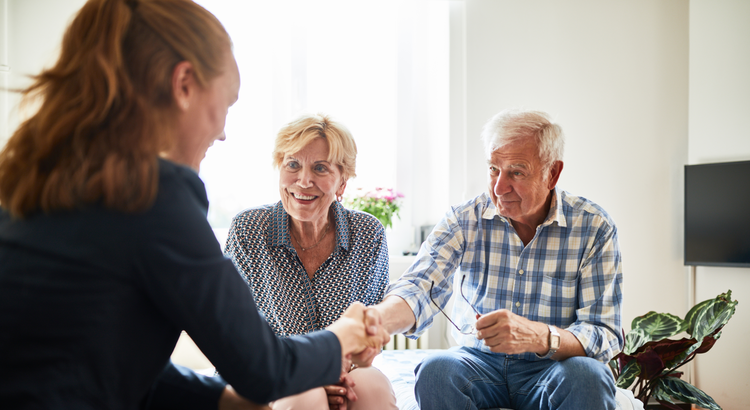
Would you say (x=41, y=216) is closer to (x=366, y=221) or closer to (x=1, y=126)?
(x=366, y=221)

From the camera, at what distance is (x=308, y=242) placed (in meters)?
1.82

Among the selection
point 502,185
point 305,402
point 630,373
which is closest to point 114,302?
point 305,402

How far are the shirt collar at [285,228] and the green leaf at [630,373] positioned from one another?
1.57m

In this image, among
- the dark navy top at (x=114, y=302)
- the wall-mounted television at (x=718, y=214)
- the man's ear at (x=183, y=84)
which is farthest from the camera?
the wall-mounted television at (x=718, y=214)

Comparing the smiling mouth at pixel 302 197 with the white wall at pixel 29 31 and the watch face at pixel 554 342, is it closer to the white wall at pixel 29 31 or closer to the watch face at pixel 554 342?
the watch face at pixel 554 342

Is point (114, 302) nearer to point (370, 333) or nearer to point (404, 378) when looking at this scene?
point (370, 333)

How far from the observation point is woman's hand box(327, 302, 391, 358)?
0.97m

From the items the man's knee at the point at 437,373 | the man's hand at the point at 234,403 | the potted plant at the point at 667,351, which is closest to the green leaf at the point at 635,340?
the potted plant at the point at 667,351

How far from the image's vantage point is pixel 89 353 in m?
0.67

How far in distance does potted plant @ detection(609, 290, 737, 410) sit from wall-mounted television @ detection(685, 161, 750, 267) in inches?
11.7

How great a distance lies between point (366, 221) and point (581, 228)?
77 cm

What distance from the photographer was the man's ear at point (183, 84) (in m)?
0.78

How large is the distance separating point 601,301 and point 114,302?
1.43m

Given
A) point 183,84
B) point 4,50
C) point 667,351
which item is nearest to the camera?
point 183,84
